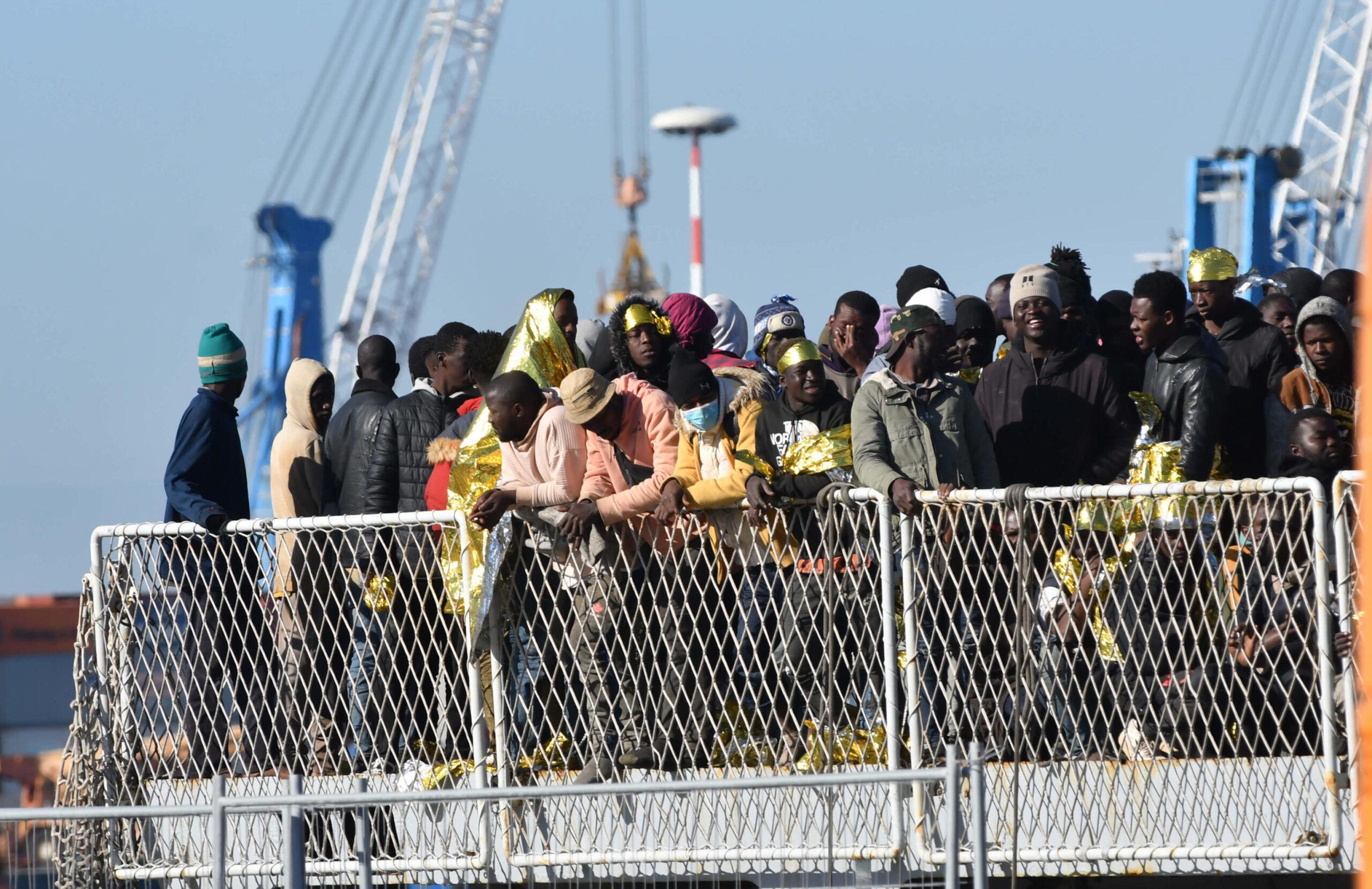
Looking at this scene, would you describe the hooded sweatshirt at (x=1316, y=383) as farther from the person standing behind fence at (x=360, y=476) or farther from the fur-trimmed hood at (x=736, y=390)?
the person standing behind fence at (x=360, y=476)

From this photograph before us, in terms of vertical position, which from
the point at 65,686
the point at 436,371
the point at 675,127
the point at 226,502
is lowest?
the point at 65,686

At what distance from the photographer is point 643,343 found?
764cm

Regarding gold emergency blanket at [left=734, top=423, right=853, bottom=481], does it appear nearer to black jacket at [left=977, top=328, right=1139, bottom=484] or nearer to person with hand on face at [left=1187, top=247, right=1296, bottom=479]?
black jacket at [left=977, top=328, right=1139, bottom=484]

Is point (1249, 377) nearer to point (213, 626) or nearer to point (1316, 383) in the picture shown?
point (1316, 383)

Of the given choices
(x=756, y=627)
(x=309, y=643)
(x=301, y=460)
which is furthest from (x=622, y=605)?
(x=301, y=460)

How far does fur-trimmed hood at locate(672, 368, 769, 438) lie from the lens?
707cm

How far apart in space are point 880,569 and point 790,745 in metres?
0.76

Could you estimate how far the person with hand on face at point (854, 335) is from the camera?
7.82 metres

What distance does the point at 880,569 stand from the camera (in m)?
6.66

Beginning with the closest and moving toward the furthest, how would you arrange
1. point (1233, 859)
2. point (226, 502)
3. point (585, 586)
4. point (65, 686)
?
1. point (1233, 859)
2. point (585, 586)
3. point (226, 502)
4. point (65, 686)

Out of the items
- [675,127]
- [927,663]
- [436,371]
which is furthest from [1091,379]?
[675,127]

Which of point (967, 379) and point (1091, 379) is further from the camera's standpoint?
point (967, 379)

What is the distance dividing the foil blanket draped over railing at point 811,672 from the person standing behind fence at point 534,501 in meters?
0.02

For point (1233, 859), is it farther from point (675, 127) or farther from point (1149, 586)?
point (675, 127)
